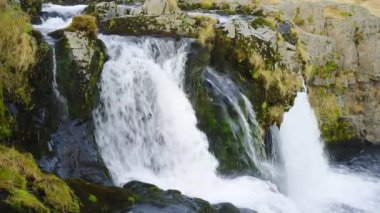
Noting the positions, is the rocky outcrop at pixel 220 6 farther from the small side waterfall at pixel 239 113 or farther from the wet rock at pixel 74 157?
the wet rock at pixel 74 157

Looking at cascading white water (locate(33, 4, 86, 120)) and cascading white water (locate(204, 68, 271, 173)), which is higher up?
cascading white water (locate(33, 4, 86, 120))

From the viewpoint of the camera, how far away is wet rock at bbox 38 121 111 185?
11.0m

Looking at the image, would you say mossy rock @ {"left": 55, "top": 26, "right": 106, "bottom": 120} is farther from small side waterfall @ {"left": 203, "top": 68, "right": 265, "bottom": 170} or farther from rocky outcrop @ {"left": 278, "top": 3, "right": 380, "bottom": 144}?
rocky outcrop @ {"left": 278, "top": 3, "right": 380, "bottom": 144}

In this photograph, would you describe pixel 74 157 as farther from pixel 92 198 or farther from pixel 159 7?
pixel 159 7

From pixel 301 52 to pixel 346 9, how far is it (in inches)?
381

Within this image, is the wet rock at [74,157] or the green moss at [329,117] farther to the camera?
the green moss at [329,117]

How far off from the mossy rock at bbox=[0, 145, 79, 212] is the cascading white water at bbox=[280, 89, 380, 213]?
25.1 ft

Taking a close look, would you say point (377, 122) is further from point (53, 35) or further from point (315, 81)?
point (53, 35)

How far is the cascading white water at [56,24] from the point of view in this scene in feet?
36.9

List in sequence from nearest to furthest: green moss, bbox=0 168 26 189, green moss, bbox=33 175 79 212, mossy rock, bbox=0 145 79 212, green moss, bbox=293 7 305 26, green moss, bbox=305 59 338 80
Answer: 1. mossy rock, bbox=0 145 79 212
2. green moss, bbox=0 168 26 189
3. green moss, bbox=33 175 79 212
4. green moss, bbox=305 59 338 80
5. green moss, bbox=293 7 305 26

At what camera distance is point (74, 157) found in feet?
37.1

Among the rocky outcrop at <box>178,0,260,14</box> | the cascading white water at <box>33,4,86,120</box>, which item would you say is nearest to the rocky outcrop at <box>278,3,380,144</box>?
the rocky outcrop at <box>178,0,260,14</box>

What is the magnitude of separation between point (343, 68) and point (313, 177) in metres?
8.73

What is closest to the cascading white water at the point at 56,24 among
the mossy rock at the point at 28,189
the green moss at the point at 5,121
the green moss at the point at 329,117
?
the green moss at the point at 5,121
